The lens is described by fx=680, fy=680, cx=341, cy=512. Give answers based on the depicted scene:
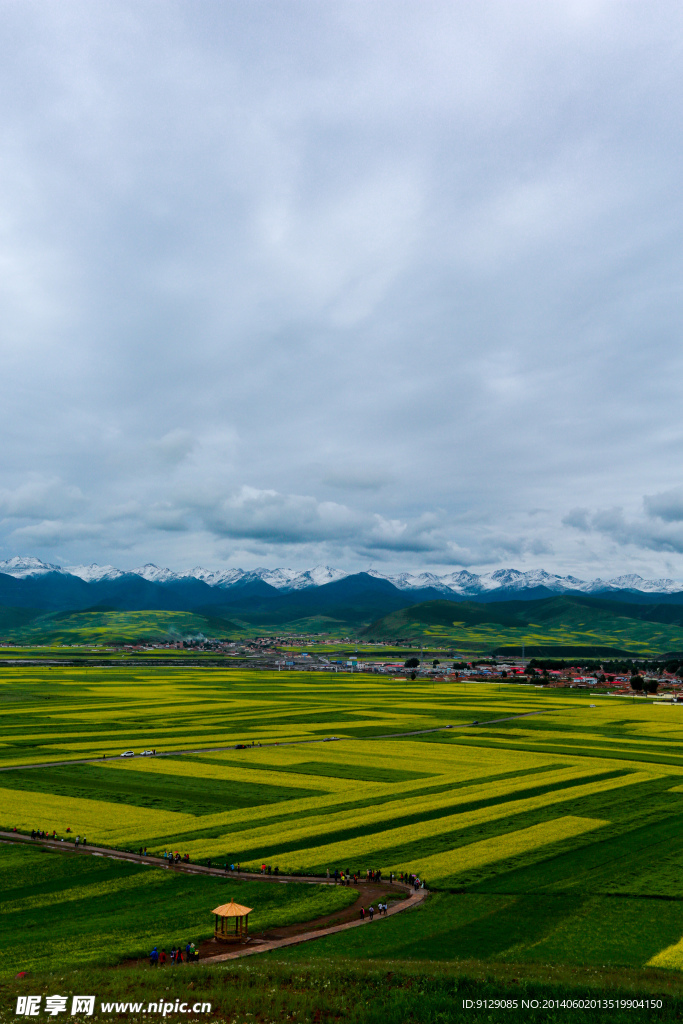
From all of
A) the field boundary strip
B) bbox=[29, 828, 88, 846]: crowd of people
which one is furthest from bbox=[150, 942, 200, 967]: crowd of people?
bbox=[29, 828, 88, 846]: crowd of people

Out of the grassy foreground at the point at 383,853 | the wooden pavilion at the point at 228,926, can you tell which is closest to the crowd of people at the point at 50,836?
the grassy foreground at the point at 383,853

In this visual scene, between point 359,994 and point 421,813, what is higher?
point 359,994

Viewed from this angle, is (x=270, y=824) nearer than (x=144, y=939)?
No

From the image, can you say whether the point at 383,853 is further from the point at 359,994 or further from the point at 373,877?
the point at 359,994

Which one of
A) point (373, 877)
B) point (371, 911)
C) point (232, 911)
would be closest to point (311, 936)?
point (371, 911)

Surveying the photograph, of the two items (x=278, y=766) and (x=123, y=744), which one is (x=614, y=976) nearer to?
(x=278, y=766)

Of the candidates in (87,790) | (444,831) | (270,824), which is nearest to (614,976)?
(444,831)
